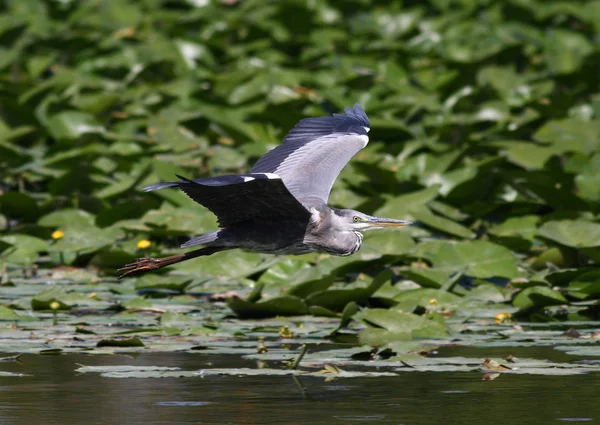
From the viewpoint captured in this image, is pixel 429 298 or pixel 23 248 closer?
pixel 429 298

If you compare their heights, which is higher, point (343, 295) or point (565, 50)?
point (565, 50)

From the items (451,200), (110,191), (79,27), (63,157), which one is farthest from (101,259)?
(79,27)

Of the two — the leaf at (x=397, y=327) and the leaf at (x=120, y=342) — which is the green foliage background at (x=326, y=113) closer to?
the leaf at (x=397, y=327)

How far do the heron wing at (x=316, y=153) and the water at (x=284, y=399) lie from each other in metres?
1.65

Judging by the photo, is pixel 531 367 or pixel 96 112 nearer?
pixel 531 367

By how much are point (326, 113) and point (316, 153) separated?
13.9ft

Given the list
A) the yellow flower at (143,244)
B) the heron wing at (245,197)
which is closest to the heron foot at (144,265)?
the heron wing at (245,197)

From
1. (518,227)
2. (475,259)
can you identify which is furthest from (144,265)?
(518,227)

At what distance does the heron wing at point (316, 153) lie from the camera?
7.52 meters

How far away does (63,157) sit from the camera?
9.90m

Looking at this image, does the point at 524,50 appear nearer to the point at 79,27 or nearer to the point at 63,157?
the point at 79,27

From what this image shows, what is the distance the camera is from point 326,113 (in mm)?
11969

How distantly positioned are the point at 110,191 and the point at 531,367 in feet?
14.3

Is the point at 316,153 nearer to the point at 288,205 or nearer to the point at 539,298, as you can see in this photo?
the point at 288,205
